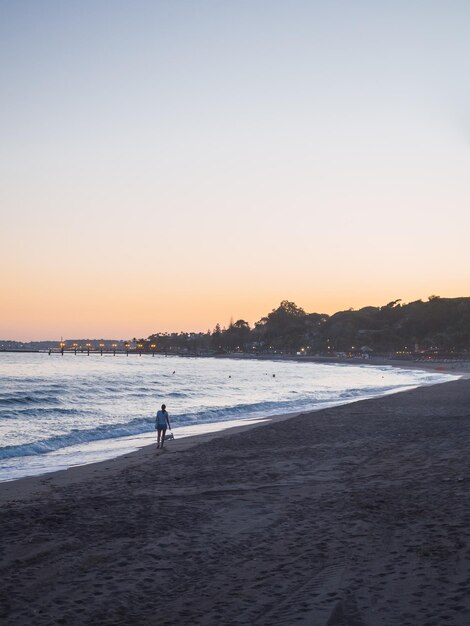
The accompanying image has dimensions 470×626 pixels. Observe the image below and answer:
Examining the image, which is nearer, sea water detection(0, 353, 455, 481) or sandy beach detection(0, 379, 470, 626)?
sandy beach detection(0, 379, 470, 626)

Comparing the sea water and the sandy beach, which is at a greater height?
the sandy beach

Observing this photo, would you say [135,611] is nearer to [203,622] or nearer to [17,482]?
[203,622]

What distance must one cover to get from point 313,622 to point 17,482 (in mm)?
10512

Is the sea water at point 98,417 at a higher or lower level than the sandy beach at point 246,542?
lower

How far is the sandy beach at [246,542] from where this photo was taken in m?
6.03

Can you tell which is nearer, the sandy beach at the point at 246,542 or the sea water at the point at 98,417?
the sandy beach at the point at 246,542

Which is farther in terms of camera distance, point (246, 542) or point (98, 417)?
point (98, 417)

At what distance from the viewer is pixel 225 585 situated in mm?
6738

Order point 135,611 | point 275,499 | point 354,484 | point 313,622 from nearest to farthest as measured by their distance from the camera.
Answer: point 313,622, point 135,611, point 275,499, point 354,484

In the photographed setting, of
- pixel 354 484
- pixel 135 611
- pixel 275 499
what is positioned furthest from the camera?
pixel 354 484

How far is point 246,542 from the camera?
27.4ft

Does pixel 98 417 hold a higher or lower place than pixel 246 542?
lower

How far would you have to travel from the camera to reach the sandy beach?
6.03 metres

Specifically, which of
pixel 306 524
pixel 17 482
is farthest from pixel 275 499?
pixel 17 482
